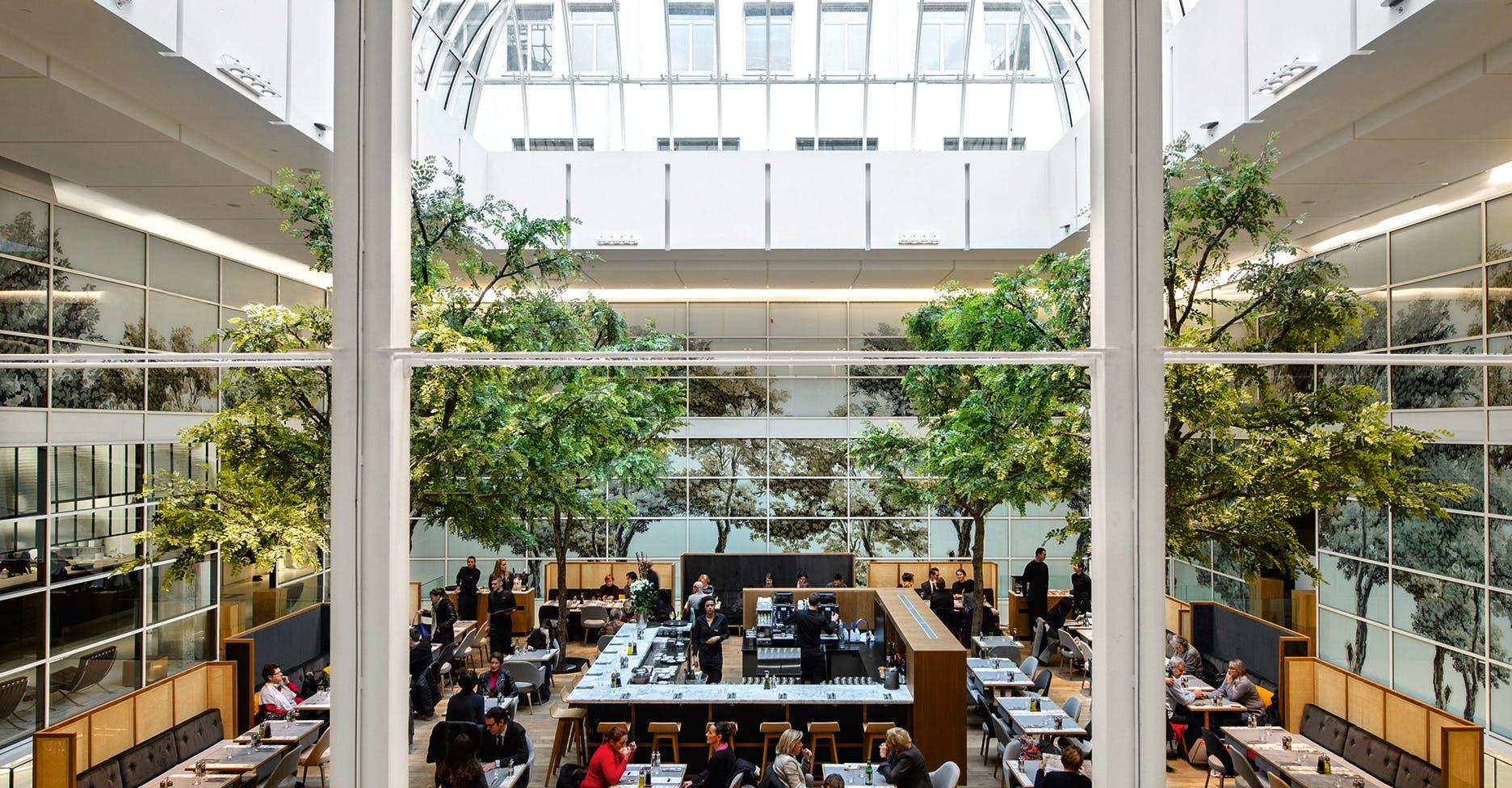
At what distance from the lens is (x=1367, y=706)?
8.63 metres

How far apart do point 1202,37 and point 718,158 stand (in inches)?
275

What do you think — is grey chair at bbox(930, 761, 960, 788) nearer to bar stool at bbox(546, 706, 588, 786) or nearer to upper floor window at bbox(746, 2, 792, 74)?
bar stool at bbox(546, 706, 588, 786)

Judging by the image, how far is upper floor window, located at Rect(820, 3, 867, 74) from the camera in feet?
52.4

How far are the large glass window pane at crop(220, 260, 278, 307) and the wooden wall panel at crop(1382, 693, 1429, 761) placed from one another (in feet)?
46.9

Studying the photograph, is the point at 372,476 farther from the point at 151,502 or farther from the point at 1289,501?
the point at 151,502

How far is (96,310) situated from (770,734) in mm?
8981

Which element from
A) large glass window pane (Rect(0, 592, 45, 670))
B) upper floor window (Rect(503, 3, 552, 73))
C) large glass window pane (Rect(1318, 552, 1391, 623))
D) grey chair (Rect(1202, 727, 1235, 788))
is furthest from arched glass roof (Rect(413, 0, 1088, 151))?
grey chair (Rect(1202, 727, 1235, 788))

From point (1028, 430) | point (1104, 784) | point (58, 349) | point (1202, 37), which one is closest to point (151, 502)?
point (58, 349)

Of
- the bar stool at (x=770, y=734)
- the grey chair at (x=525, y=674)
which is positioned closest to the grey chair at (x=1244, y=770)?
the bar stool at (x=770, y=734)

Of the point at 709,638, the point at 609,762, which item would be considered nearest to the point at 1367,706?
the point at 709,638

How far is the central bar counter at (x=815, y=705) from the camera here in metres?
8.63

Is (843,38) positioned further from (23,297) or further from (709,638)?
(23,297)

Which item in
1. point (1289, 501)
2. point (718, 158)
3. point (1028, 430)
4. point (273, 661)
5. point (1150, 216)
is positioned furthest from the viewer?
point (718, 158)

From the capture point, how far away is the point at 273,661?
1108 cm
